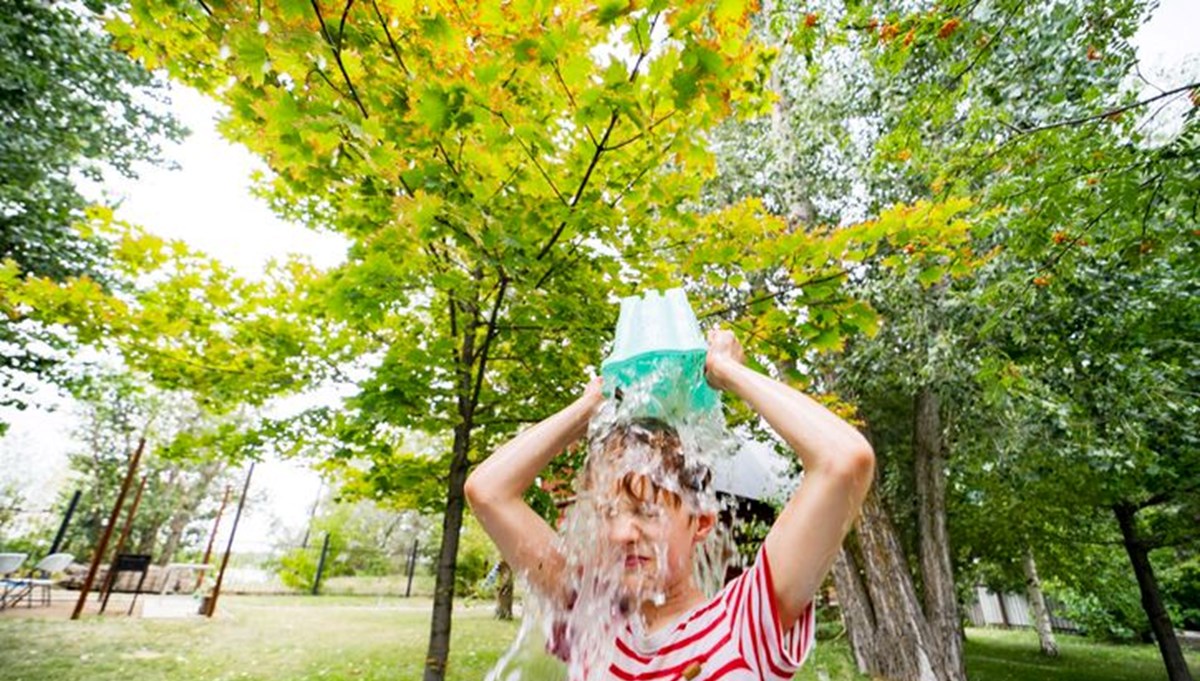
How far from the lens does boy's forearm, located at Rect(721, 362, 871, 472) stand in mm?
1240

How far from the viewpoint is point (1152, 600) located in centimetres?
1142

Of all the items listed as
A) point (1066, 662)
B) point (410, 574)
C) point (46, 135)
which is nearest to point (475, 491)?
point (46, 135)

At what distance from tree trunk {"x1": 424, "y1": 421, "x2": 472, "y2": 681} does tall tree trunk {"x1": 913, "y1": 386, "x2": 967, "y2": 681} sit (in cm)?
775

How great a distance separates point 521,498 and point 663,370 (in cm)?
61

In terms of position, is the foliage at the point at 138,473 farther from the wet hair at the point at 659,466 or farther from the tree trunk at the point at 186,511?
the wet hair at the point at 659,466

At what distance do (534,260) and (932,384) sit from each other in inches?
331

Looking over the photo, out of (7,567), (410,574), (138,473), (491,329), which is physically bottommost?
(7,567)

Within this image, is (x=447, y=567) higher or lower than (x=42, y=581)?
higher

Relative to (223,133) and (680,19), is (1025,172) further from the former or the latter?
(223,133)

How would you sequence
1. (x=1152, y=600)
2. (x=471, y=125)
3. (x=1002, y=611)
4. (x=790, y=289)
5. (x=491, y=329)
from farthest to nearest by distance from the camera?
1. (x=1002, y=611)
2. (x=1152, y=600)
3. (x=491, y=329)
4. (x=790, y=289)
5. (x=471, y=125)

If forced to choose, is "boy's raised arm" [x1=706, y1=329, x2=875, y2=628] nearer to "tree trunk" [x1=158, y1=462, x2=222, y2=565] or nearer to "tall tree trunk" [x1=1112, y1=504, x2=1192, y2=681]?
"tall tree trunk" [x1=1112, y1=504, x2=1192, y2=681]

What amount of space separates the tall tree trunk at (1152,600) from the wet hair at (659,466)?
46.7 feet

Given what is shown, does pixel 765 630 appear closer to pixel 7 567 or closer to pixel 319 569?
pixel 7 567

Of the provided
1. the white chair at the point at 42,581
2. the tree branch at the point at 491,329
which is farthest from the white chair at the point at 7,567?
the tree branch at the point at 491,329
